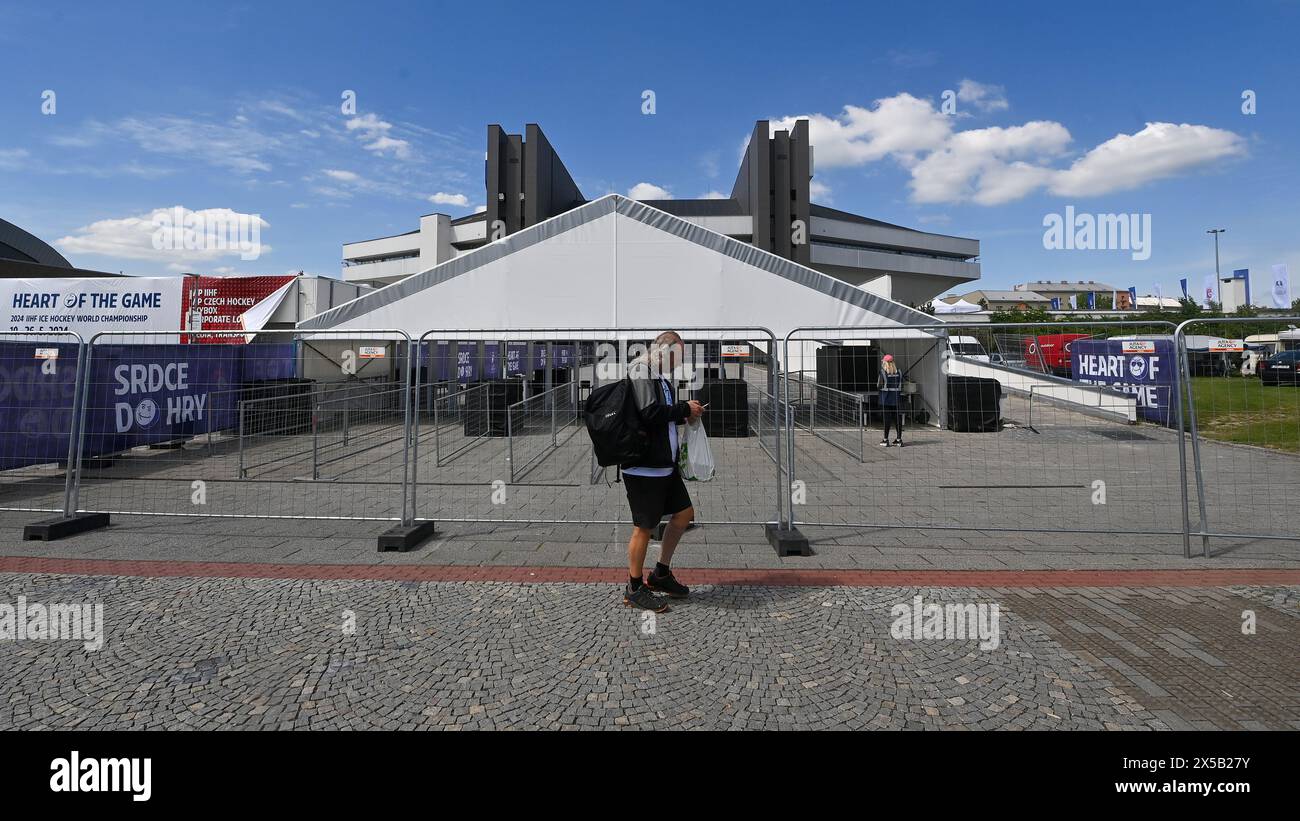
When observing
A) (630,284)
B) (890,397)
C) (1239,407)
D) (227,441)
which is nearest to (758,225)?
(630,284)

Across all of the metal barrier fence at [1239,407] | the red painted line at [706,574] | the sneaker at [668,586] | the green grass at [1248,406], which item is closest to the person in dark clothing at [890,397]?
the metal barrier fence at [1239,407]

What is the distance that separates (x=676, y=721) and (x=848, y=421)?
31.4 feet

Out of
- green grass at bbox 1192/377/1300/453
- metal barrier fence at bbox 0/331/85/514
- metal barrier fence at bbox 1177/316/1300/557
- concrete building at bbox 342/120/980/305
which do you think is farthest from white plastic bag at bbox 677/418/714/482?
concrete building at bbox 342/120/980/305

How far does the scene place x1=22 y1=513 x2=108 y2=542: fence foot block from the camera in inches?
235

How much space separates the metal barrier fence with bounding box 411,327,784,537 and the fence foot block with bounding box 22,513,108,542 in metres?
2.97

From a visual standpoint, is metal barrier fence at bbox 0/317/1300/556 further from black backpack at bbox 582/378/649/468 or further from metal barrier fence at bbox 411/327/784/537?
black backpack at bbox 582/378/649/468

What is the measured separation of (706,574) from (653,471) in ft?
4.38

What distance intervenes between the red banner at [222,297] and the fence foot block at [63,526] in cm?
1269

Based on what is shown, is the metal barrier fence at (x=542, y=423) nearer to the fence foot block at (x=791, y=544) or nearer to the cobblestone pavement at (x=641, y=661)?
the fence foot block at (x=791, y=544)

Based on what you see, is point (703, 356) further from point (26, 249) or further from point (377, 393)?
point (26, 249)

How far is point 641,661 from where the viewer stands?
3.52 m

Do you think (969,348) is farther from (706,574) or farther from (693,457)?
Result: (693,457)
